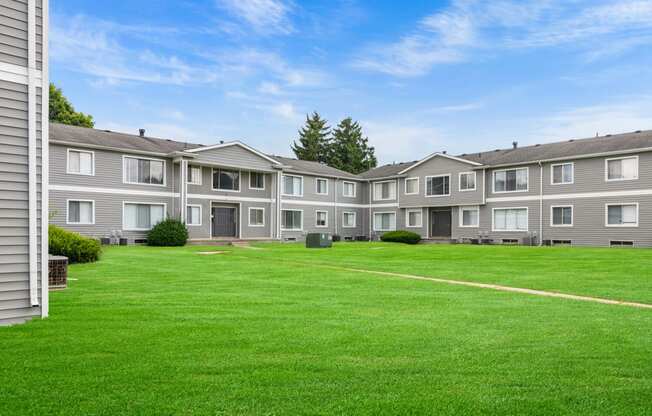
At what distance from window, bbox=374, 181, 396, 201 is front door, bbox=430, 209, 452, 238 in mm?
4078

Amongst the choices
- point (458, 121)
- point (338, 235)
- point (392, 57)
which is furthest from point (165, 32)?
point (458, 121)

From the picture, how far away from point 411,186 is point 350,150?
32151 millimetres

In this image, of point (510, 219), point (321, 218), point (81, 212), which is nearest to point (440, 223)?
point (510, 219)

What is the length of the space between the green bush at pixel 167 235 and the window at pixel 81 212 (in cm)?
335

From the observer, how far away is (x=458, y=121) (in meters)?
42.6

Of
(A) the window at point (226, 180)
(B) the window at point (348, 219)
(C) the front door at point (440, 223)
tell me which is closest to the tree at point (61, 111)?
(A) the window at point (226, 180)

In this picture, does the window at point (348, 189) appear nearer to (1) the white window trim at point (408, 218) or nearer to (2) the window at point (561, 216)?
(1) the white window trim at point (408, 218)

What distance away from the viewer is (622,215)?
30.6 metres

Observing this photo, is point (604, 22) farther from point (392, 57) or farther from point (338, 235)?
point (338, 235)

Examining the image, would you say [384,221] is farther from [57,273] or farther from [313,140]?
[57,273]

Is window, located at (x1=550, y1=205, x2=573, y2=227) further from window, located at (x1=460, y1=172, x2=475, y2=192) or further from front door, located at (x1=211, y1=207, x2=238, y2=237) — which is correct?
front door, located at (x1=211, y1=207, x2=238, y2=237)

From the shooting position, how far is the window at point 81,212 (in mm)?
28922

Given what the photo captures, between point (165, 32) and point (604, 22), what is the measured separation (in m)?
22.4

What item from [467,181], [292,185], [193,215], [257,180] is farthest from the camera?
[292,185]
